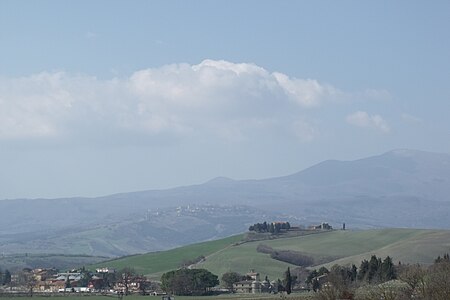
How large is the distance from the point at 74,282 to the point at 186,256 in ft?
102

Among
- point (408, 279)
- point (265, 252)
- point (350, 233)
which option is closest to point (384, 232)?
point (350, 233)

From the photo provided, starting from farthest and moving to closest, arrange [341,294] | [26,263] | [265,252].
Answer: [26,263], [265,252], [341,294]

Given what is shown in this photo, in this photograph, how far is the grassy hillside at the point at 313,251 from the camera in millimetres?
118562

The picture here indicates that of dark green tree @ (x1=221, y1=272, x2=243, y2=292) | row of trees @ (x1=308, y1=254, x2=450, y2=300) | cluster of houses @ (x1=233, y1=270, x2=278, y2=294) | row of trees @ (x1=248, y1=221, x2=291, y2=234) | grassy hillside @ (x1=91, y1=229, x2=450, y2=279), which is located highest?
row of trees @ (x1=248, y1=221, x2=291, y2=234)

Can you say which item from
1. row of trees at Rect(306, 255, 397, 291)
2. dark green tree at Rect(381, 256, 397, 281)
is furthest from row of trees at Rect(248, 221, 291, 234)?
dark green tree at Rect(381, 256, 397, 281)

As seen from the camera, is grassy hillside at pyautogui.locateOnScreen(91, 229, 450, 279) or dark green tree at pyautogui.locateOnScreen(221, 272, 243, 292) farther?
grassy hillside at pyautogui.locateOnScreen(91, 229, 450, 279)

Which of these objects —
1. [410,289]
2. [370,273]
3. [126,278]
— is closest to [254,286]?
[126,278]

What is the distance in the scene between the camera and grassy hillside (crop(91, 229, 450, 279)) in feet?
389

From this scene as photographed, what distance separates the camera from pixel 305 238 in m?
153

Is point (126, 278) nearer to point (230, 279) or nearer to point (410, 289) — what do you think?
point (230, 279)

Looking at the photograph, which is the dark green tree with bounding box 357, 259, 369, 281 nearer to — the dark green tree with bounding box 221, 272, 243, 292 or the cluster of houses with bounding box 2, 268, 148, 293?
the dark green tree with bounding box 221, 272, 243, 292

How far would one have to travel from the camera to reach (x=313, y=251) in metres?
137

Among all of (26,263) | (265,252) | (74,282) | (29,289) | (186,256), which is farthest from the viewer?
(26,263)

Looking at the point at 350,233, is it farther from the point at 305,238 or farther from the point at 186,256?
the point at 186,256
